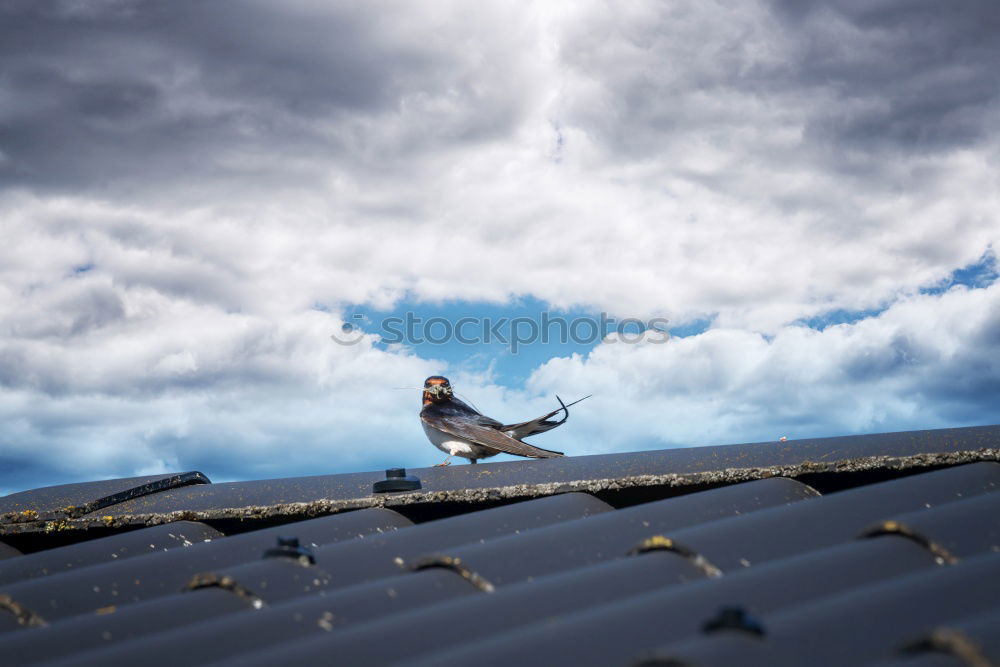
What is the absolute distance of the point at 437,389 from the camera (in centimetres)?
712

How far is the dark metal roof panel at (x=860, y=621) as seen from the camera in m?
1.36

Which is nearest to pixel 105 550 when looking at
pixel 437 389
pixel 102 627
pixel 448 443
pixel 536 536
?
pixel 102 627

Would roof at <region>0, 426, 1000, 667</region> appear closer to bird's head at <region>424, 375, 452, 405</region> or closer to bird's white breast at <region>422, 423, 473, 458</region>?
bird's white breast at <region>422, 423, 473, 458</region>

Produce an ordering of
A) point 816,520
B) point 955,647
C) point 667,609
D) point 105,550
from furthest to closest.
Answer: point 105,550
point 816,520
point 667,609
point 955,647

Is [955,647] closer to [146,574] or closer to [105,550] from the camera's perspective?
[146,574]

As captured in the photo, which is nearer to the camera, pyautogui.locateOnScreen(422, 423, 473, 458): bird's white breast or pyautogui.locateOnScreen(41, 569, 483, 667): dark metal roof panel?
pyautogui.locateOnScreen(41, 569, 483, 667): dark metal roof panel

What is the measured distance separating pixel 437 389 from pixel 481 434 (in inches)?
42.7

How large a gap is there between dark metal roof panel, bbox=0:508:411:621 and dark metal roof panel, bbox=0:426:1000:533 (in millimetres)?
467

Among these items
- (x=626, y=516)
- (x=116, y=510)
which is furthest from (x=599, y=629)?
(x=116, y=510)

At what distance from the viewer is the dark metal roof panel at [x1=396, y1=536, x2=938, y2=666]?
59.9 inches

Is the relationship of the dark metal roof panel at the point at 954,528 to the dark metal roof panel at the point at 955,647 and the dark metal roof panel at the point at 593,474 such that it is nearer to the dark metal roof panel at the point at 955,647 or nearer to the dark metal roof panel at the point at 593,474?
the dark metal roof panel at the point at 955,647

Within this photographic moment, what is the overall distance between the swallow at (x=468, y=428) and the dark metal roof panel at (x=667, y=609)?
3.77 metres

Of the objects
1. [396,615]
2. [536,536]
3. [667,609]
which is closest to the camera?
[667,609]

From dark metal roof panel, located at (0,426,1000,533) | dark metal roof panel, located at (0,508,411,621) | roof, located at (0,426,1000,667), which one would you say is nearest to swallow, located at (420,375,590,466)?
dark metal roof panel, located at (0,426,1000,533)
